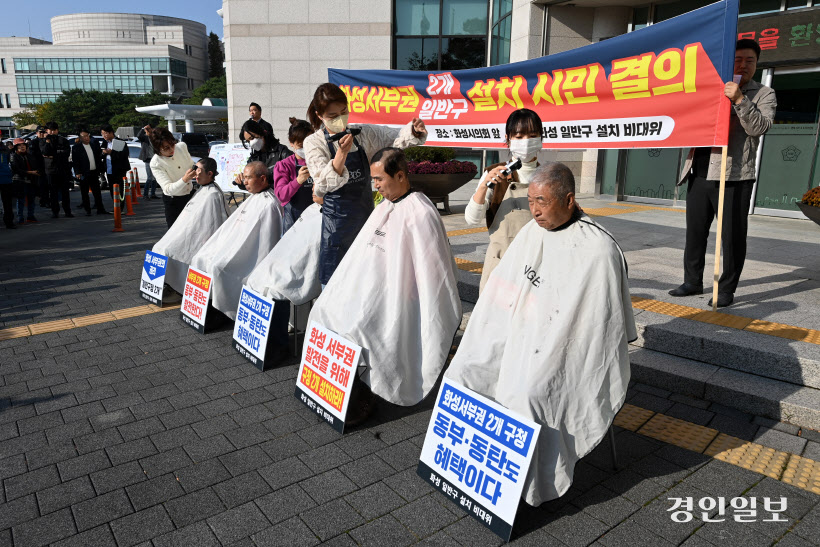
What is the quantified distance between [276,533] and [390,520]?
1.75 ft

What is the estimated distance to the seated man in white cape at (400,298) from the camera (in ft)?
Result: 11.6

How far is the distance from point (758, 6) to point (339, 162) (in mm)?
10742

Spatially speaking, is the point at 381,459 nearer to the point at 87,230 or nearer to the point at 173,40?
the point at 87,230

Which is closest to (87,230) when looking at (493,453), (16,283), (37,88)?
(16,283)

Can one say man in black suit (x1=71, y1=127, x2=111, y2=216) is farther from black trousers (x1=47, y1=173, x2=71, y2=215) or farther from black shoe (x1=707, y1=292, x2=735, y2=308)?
black shoe (x1=707, y1=292, x2=735, y2=308)

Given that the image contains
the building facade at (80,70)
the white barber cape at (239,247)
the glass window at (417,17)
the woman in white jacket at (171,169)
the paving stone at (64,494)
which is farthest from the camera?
the building facade at (80,70)

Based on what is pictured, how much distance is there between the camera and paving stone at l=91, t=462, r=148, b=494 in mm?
3078

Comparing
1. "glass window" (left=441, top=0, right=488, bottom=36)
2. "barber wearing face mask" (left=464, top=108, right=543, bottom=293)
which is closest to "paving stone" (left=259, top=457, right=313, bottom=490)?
"barber wearing face mask" (left=464, top=108, right=543, bottom=293)

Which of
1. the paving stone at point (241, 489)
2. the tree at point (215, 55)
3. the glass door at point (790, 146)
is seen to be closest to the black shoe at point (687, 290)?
the paving stone at point (241, 489)

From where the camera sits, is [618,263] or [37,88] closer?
[618,263]

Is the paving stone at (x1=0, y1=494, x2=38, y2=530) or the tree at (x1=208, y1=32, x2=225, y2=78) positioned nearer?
the paving stone at (x1=0, y1=494, x2=38, y2=530)

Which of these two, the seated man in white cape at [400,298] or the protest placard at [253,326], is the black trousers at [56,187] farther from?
the seated man in white cape at [400,298]

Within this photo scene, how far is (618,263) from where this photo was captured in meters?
2.66

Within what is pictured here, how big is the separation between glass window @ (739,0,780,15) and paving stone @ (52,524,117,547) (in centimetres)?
1288
